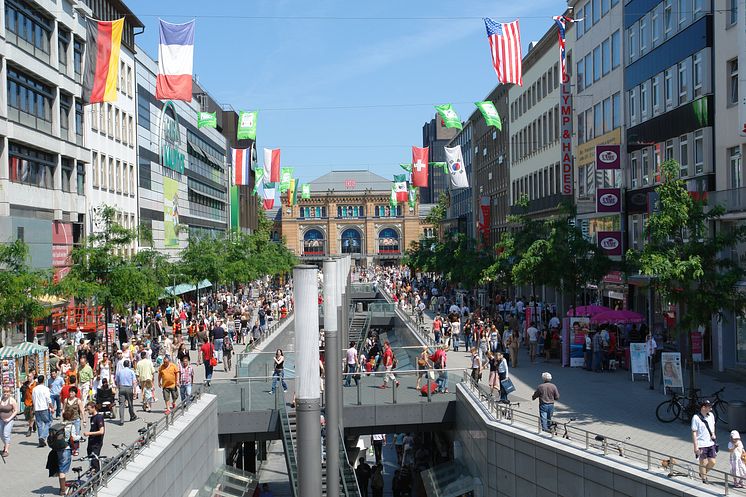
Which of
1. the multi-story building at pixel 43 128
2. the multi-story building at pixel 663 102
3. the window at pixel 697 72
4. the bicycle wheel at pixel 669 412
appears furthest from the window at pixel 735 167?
the multi-story building at pixel 43 128

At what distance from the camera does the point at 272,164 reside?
68.8 metres

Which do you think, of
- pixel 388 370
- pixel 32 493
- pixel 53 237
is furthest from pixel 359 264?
pixel 32 493

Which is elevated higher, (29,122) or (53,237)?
(29,122)

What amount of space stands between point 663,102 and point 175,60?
18538mm

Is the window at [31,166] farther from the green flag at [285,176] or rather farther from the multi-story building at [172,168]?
the green flag at [285,176]

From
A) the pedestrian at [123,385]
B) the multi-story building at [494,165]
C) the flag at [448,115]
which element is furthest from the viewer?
the multi-story building at [494,165]

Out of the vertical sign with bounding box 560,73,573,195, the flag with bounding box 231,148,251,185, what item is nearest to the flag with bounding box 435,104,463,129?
the vertical sign with bounding box 560,73,573,195

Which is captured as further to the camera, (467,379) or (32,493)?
(467,379)

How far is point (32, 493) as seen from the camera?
15.0 metres

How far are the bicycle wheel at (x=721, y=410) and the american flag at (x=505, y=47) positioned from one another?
1477cm

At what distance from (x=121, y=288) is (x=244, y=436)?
9769 millimetres

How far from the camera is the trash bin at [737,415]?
19.0 meters

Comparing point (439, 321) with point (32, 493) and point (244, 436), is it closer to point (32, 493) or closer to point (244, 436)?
point (244, 436)

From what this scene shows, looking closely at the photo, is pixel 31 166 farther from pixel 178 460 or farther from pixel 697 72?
pixel 697 72
